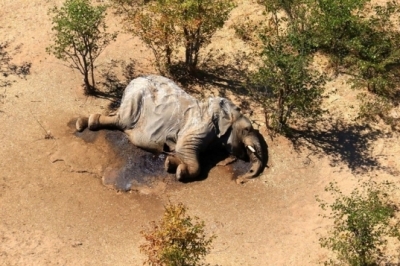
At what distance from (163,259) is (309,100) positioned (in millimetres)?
10361

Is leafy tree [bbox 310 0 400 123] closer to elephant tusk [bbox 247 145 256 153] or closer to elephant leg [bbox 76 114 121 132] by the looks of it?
elephant tusk [bbox 247 145 256 153]

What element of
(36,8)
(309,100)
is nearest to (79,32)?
(36,8)

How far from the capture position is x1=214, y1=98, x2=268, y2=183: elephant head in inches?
989

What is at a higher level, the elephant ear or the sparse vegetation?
the sparse vegetation

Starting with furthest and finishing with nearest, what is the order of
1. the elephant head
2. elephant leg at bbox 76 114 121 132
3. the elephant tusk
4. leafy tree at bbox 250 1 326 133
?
1. elephant leg at bbox 76 114 121 132
2. the elephant head
3. the elephant tusk
4. leafy tree at bbox 250 1 326 133

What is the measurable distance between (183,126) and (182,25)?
4.97m

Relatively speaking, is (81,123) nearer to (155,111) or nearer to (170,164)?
(155,111)

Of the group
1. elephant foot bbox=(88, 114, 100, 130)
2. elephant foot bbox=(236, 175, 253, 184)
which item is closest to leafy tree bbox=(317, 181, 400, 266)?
elephant foot bbox=(236, 175, 253, 184)

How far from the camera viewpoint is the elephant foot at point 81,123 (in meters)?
26.5

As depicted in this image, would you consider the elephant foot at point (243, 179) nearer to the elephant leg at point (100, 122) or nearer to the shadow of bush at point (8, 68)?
the elephant leg at point (100, 122)

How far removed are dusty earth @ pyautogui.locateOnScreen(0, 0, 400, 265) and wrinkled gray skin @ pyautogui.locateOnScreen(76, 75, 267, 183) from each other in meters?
0.66

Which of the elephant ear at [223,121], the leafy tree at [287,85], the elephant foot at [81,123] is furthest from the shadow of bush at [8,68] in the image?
the leafy tree at [287,85]

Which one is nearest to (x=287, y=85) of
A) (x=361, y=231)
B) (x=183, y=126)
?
(x=183, y=126)

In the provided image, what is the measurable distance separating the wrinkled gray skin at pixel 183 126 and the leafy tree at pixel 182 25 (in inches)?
116
